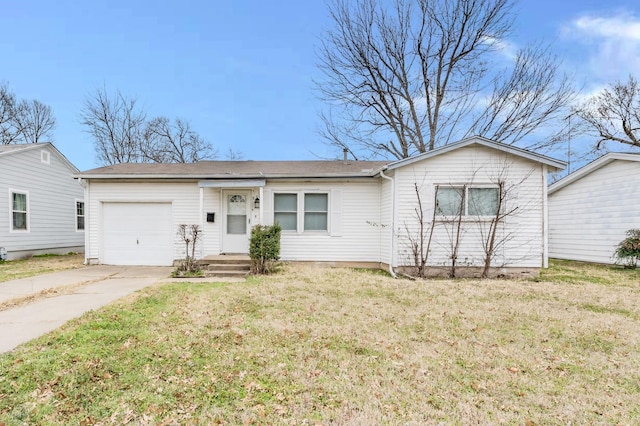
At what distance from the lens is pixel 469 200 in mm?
9398

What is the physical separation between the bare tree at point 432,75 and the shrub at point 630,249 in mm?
9625

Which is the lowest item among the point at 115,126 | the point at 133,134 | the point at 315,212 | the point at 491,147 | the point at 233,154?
the point at 315,212

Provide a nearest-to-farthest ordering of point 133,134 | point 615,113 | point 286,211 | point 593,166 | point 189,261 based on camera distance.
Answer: point 189,261, point 286,211, point 593,166, point 615,113, point 133,134

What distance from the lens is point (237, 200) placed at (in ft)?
35.8

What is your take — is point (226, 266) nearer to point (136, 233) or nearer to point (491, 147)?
point (136, 233)

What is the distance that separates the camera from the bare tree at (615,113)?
63.0 feet

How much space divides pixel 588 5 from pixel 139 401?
17101 millimetres

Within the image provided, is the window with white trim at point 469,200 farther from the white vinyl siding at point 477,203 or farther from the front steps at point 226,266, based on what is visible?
the front steps at point 226,266

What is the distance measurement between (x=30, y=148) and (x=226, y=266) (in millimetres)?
9792

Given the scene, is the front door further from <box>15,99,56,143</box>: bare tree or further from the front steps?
<box>15,99,56,143</box>: bare tree

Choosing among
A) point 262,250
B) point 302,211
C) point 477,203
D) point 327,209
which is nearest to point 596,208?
point 477,203

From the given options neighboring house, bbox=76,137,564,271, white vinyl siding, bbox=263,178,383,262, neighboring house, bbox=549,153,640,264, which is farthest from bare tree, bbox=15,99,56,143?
neighboring house, bbox=549,153,640,264

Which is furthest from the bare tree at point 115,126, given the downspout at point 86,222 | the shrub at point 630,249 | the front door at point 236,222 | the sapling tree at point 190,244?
the shrub at point 630,249

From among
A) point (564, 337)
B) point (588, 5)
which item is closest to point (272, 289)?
point (564, 337)
